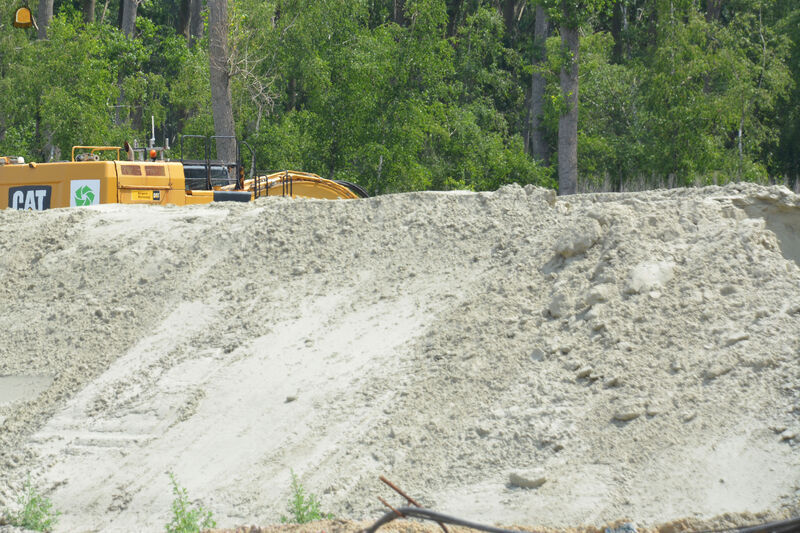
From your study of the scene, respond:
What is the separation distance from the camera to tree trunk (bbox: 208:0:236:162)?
23.2 meters

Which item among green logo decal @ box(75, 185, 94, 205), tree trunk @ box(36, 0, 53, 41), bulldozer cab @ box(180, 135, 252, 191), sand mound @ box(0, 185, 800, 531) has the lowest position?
sand mound @ box(0, 185, 800, 531)

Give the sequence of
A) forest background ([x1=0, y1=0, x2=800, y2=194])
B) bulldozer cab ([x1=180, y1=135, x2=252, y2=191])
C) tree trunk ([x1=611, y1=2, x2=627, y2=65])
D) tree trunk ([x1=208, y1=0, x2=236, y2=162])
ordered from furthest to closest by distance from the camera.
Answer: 1. tree trunk ([x1=611, y1=2, x2=627, y2=65])
2. forest background ([x1=0, y1=0, x2=800, y2=194])
3. tree trunk ([x1=208, y1=0, x2=236, y2=162])
4. bulldozer cab ([x1=180, y1=135, x2=252, y2=191])

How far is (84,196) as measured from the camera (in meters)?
15.3

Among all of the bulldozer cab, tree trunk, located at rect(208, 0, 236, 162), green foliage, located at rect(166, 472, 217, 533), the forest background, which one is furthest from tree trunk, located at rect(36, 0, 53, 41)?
green foliage, located at rect(166, 472, 217, 533)

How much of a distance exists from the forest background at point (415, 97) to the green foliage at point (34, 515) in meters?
15.7

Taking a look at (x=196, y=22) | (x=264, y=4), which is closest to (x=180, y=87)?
(x=264, y=4)

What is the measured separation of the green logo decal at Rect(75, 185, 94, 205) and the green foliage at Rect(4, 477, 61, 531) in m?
7.39

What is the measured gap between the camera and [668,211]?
10273 millimetres

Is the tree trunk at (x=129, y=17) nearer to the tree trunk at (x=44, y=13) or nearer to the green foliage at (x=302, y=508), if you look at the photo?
the tree trunk at (x=44, y=13)

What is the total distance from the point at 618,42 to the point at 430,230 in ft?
99.1

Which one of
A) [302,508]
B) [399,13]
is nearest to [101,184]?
[302,508]

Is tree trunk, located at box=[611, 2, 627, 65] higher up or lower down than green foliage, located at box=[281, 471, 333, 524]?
higher up

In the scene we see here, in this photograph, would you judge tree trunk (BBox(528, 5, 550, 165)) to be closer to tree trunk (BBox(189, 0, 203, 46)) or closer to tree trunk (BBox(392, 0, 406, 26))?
tree trunk (BBox(392, 0, 406, 26))

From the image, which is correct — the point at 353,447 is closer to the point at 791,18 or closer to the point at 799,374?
the point at 799,374
